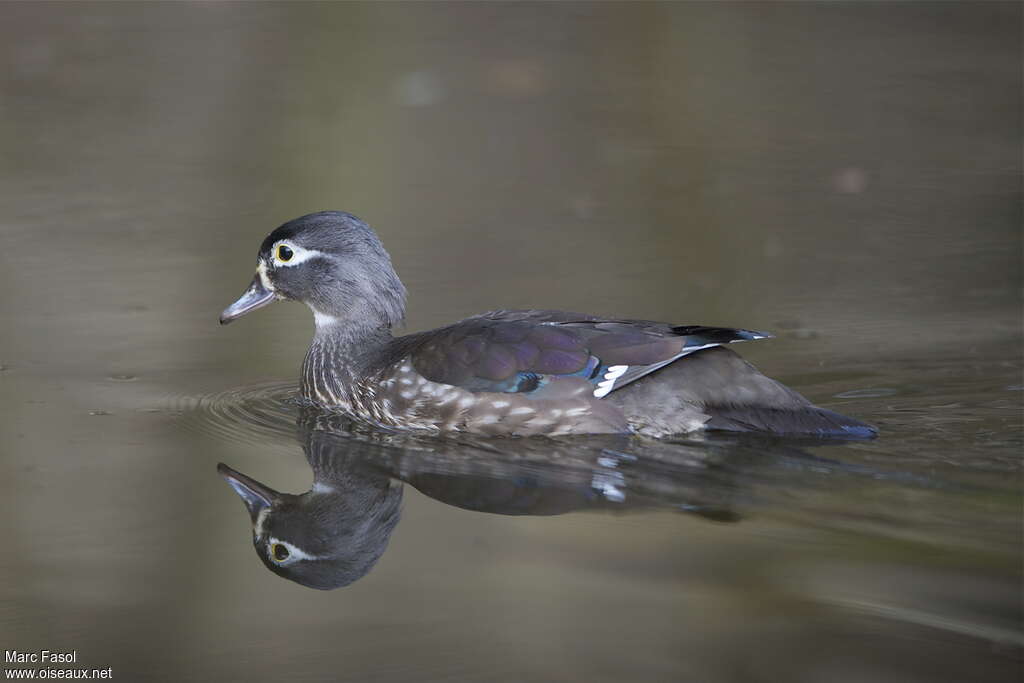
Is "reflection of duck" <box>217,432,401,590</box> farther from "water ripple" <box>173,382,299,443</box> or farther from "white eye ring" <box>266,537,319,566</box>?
"water ripple" <box>173,382,299,443</box>

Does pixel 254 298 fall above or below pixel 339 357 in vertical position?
above

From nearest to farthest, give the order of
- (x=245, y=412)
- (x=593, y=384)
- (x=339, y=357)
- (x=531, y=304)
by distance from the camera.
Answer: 1. (x=593, y=384)
2. (x=245, y=412)
3. (x=339, y=357)
4. (x=531, y=304)

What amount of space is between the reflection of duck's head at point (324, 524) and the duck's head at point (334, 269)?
52.3 inches

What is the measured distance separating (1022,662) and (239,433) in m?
3.62

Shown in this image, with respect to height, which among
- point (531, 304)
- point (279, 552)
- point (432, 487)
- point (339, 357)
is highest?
point (531, 304)

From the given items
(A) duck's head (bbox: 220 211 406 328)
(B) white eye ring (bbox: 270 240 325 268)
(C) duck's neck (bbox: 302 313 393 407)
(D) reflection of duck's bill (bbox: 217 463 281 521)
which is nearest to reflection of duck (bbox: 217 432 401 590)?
(D) reflection of duck's bill (bbox: 217 463 281 521)

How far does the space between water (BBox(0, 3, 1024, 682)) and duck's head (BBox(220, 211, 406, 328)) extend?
494 mm

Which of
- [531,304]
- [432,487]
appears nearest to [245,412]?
[432,487]

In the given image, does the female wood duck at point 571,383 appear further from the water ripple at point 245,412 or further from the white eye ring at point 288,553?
the white eye ring at point 288,553

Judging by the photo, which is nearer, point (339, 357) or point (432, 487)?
point (432, 487)

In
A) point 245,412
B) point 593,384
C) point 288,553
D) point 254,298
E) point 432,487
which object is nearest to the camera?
point 288,553

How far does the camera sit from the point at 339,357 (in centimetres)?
718

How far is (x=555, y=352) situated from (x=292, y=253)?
1561 mm

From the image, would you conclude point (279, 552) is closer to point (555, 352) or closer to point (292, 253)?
point (555, 352)
